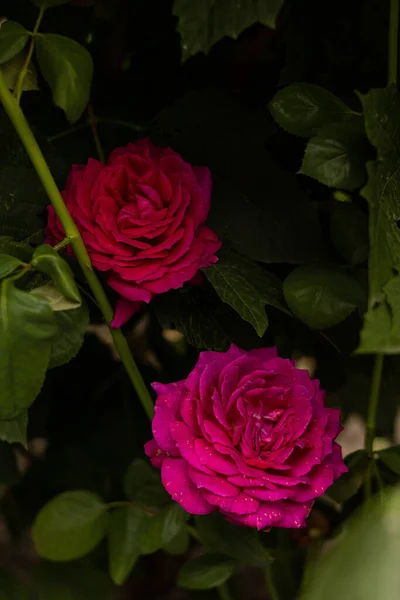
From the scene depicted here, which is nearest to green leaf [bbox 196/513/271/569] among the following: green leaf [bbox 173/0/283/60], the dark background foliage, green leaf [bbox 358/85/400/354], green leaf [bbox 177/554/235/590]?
green leaf [bbox 177/554/235/590]

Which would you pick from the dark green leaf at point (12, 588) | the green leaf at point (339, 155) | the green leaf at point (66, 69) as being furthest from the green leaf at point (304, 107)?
the dark green leaf at point (12, 588)

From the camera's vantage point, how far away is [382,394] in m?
0.53

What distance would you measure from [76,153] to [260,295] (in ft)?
0.63

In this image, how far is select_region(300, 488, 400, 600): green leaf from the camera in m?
0.12

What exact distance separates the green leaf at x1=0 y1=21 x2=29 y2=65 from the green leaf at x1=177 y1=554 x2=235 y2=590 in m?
0.36

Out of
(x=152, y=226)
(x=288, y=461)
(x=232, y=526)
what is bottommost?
(x=232, y=526)

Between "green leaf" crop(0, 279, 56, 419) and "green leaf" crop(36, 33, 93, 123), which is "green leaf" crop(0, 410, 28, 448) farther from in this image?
"green leaf" crop(36, 33, 93, 123)

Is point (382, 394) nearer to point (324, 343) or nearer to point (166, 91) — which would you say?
point (324, 343)

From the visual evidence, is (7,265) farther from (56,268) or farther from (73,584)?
(73,584)

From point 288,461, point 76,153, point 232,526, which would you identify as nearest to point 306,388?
point 288,461

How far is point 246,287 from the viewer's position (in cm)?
40

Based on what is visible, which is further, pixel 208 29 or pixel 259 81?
pixel 259 81

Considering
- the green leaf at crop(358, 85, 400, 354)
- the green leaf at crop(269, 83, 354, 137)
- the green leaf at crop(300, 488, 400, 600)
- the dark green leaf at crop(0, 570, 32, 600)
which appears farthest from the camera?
the dark green leaf at crop(0, 570, 32, 600)

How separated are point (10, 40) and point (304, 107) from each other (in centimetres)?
17
